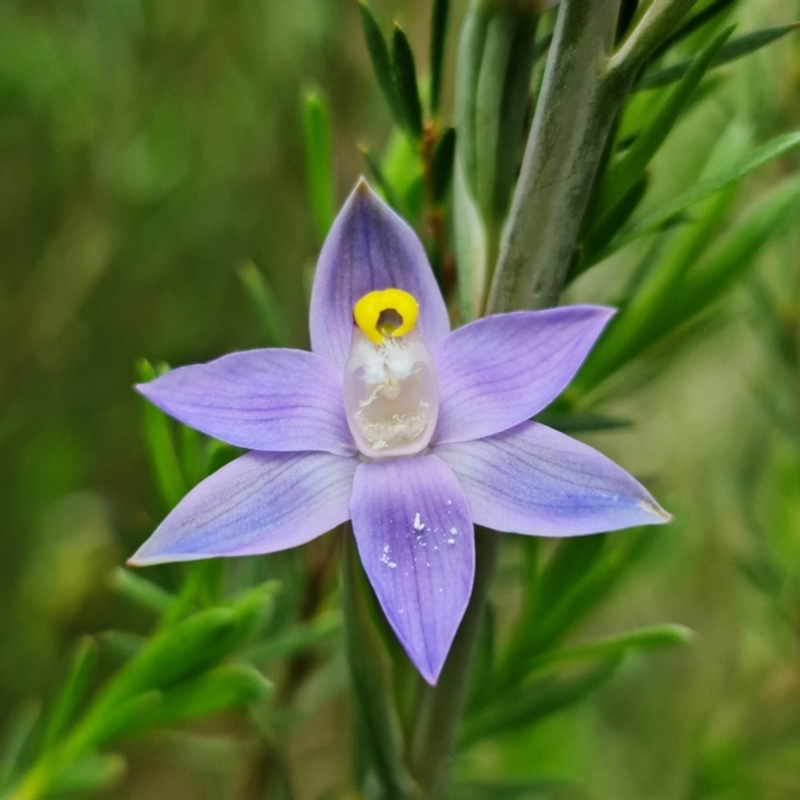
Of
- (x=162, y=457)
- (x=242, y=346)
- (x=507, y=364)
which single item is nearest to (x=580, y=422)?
(x=507, y=364)

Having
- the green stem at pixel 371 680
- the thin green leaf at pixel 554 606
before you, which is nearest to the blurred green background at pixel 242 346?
the thin green leaf at pixel 554 606

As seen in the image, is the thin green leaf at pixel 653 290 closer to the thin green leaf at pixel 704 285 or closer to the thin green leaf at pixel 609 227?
the thin green leaf at pixel 704 285

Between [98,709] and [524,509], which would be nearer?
[524,509]

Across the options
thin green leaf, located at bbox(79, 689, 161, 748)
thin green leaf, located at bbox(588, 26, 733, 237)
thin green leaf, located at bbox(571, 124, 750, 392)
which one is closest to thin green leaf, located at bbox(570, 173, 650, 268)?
thin green leaf, located at bbox(588, 26, 733, 237)

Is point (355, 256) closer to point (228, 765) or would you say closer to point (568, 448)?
point (568, 448)

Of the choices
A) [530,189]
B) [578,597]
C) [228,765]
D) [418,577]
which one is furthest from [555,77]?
[228,765]

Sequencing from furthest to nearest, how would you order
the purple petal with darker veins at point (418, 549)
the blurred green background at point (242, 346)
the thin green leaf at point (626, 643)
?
the blurred green background at point (242, 346) < the thin green leaf at point (626, 643) < the purple petal with darker veins at point (418, 549)
